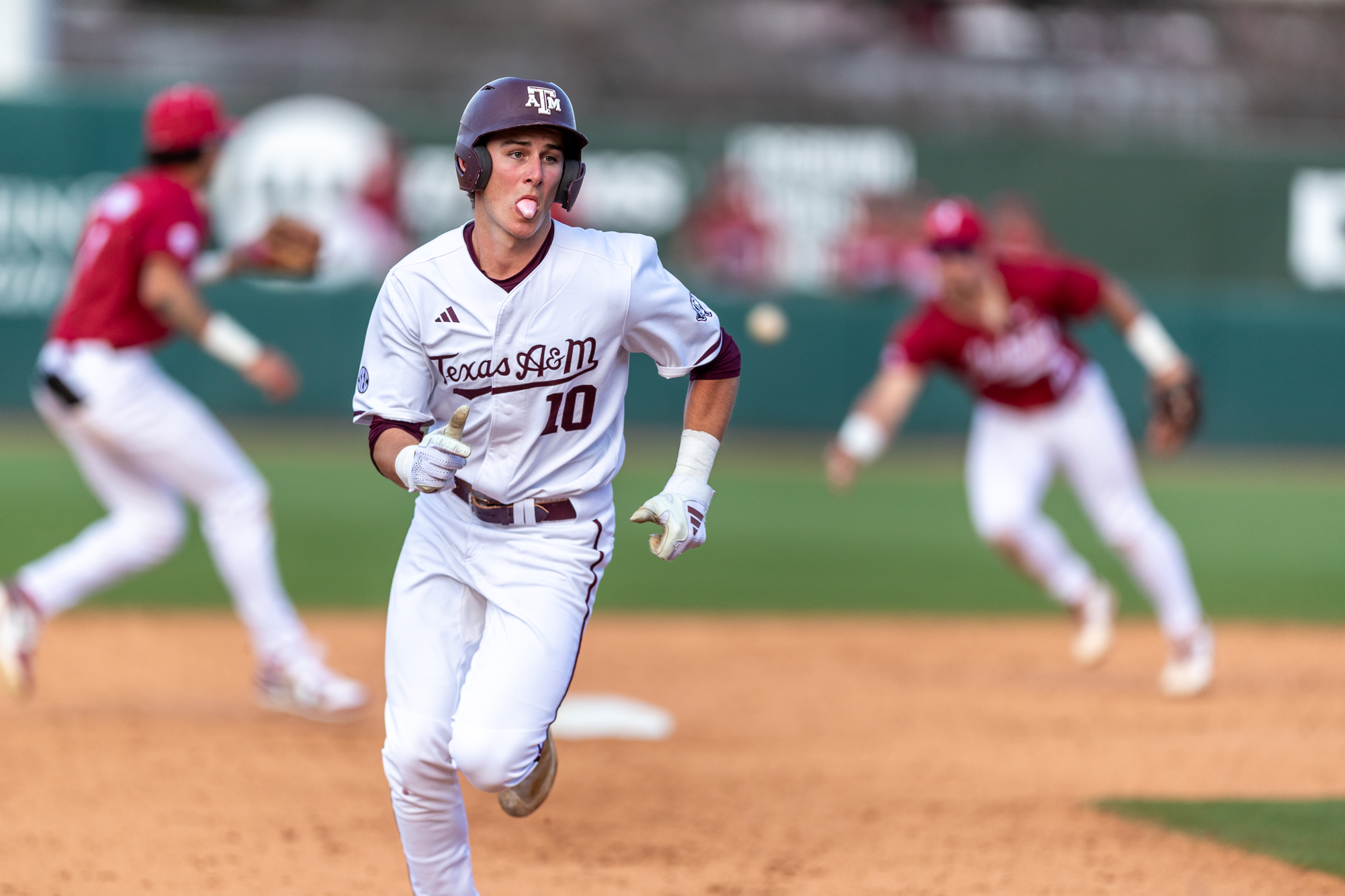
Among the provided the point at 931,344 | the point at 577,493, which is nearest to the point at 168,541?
the point at 577,493

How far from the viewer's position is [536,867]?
5031mm

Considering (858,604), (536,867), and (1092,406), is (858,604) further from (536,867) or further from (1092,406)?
(536,867)

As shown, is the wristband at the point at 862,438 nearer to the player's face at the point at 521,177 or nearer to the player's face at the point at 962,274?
the player's face at the point at 962,274

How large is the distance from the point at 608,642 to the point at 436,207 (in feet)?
34.7

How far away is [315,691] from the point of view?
679cm

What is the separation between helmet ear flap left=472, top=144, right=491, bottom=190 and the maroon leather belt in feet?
2.61

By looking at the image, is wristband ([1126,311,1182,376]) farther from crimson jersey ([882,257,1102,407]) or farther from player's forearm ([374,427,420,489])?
player's forearm ([374,427,420,489])

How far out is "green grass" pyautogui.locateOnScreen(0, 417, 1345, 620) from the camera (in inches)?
414

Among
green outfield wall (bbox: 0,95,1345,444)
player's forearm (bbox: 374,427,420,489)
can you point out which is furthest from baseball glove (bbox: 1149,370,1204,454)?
green outfield wall (bbox: 0,95,1345,444)

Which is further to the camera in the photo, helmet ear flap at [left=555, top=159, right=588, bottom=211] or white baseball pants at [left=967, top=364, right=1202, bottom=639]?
white baseball pants at [left=967, top=364, right=1202, bottom=639]

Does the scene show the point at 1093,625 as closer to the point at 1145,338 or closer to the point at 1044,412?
the point at 1044,412

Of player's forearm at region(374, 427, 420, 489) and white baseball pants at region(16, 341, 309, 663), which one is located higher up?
player's forearm at region(374, 427, 420, 489)

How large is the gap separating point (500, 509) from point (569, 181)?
0.89m

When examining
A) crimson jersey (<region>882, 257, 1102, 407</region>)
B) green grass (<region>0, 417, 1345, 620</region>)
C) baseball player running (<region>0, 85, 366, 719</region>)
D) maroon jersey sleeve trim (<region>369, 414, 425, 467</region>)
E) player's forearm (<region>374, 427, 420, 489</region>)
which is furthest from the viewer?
green grass (<region>0, 417, 1345, 620</region>)
